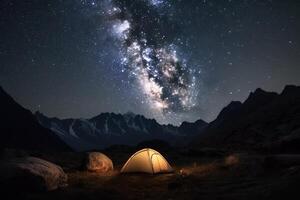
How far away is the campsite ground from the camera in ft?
41.5

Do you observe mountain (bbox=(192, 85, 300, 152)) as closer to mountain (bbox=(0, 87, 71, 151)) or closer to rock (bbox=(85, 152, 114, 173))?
rock (bbox=(85, 152, 114, 173))

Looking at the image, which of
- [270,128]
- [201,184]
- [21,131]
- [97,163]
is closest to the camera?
[201,184]

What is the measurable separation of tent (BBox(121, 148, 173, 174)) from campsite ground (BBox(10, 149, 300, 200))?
2.09 feet

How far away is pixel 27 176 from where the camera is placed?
13.7m

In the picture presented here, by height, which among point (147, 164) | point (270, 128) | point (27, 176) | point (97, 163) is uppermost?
point (270, 128)

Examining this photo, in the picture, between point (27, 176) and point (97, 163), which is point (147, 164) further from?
point (27, 176)

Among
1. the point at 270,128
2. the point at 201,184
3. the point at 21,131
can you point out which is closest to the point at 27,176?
the point at 201,184

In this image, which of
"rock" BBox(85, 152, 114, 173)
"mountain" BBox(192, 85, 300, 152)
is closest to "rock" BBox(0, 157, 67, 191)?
"rock" BBox(85, 152, 114, 173)

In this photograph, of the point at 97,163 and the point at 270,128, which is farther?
the point at 270,128

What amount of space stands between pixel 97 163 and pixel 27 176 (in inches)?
378

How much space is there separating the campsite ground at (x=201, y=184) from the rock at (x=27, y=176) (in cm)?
63

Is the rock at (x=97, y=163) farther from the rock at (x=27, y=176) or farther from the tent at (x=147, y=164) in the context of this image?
Answer: the rock at (x=27, y=176)

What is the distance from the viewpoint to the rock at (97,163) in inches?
899

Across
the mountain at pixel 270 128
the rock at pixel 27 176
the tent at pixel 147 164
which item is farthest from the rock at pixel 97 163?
the mountain at pixel 270 128
